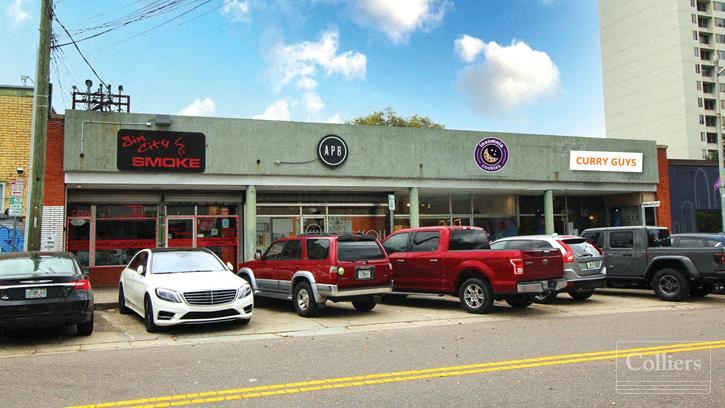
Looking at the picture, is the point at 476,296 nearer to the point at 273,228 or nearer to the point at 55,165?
the point at 273,228

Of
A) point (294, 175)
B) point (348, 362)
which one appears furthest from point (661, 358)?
point (294, 175)

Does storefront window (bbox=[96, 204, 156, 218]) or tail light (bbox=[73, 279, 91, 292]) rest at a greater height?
storefront window (bbox=[96, 204, 156, 218])

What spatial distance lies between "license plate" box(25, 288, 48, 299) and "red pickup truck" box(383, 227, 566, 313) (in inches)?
298

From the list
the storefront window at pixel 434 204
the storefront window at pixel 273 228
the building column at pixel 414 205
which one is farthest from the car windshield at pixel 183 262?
the storefront window at pixel 434 204

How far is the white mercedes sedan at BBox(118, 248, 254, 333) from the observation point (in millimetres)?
9852

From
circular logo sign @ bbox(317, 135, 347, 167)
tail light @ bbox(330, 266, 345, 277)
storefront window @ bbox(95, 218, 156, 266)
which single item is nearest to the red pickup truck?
tail light @ bbox(330, 266, 345, 277)

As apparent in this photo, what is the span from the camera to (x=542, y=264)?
11.8 metres

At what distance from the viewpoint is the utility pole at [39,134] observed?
41.8 feet

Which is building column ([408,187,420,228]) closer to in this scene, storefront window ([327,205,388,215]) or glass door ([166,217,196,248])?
storefront window ([327,205,388,215])

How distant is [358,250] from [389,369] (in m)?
5.16

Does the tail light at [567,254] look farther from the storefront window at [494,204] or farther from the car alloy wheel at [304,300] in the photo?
the storefront window at [494,204]

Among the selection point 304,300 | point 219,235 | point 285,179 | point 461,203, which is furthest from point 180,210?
point 461,203

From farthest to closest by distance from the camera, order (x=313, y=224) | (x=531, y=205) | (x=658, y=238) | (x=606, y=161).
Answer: (x=531, y=205)
(x=606, y=161)
(x=313, y=224)
(x=658, y=238)

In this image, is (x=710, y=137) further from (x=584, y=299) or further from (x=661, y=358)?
(x=661, y=358)
